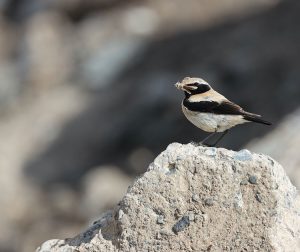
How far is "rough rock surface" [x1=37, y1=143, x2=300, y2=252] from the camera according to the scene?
9000 millimetres

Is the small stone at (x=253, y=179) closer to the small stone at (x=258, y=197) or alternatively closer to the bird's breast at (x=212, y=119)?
the small stone at (x=258, y=197)

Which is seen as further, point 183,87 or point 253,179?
point 183,87

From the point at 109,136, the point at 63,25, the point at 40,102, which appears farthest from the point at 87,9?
the point at 109,136

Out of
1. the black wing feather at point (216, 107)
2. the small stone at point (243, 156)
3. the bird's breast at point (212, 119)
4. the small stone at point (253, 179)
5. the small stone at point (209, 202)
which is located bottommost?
the bird's breast at point (212, 119)

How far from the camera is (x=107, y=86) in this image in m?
41.4

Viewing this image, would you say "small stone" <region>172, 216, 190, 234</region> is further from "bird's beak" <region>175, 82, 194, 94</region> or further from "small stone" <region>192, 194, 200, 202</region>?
"bird's beak" <region>175, 82, 194, 94</region>

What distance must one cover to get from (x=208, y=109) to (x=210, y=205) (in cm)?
198

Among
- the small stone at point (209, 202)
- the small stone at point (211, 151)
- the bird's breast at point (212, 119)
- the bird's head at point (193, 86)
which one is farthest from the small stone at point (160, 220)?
the bird's head at point (193, 86)

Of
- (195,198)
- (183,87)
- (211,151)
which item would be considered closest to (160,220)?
(195,198)

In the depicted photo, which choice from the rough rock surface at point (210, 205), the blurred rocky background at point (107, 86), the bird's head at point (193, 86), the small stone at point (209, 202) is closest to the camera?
the rough rock surface at point (210, 205)

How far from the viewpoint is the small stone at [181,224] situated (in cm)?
924

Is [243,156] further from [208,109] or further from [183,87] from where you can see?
[183,87]

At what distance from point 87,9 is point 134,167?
15588mm

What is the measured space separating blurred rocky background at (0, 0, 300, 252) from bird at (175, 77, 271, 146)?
54.4ft
